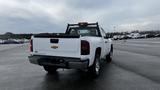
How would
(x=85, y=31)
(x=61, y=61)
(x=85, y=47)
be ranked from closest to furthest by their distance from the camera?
(x=85, y=47)
(x=61, y=61)
(x=85, y=31)

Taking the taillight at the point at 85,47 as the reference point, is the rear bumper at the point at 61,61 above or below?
below

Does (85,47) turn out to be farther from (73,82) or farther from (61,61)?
(73,82)

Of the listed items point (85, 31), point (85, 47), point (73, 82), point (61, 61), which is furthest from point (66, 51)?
point (85, 31)

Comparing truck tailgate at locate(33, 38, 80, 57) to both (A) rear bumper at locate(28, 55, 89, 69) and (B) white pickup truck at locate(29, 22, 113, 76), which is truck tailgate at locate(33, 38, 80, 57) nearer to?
(B) white pickup truck at locate(29, 22, 113, 76)

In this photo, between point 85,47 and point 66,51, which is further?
point 66,51

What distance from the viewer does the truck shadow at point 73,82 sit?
7.41m

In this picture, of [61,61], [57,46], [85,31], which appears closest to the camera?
[61,61]

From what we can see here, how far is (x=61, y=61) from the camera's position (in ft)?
27.1

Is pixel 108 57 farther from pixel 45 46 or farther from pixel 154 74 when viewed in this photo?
A: pixel 45 46

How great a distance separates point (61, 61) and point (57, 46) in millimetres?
543

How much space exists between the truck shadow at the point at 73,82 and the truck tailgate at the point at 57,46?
2.95 feet

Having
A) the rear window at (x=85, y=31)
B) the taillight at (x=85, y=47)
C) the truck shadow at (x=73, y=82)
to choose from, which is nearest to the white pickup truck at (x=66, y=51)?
the taillight at (x=85, y=47)

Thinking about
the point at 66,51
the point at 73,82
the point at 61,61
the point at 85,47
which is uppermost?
the point at 85,47

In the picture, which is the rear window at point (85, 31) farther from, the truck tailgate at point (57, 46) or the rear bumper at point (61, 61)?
the rear bumper at point (61, 61)
